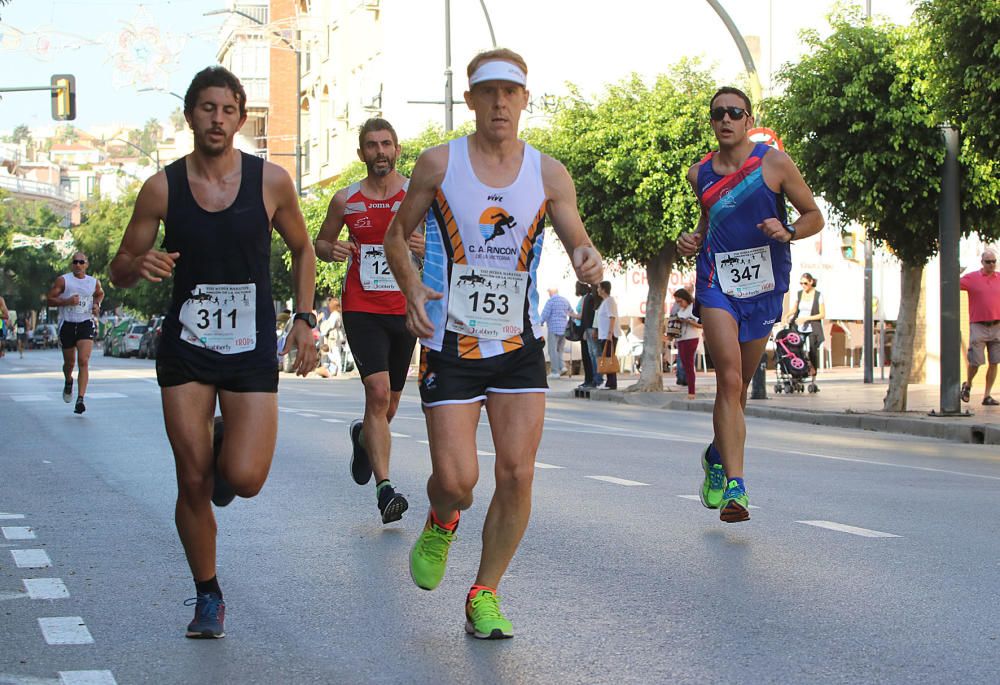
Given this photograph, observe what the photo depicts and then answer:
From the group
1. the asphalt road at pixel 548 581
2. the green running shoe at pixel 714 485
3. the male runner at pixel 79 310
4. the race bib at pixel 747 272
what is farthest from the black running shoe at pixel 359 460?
the male runner at pixel 79 310

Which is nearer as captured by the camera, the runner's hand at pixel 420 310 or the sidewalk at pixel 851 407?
the runner's hand at pixel 420 310

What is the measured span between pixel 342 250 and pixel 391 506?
141cm

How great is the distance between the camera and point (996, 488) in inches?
433

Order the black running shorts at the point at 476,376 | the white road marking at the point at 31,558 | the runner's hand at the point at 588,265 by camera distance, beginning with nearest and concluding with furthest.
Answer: the runner's hand at the point at 588,265 → the black running shorts at the point at 476,376 → the white road marking at the point at 31,558

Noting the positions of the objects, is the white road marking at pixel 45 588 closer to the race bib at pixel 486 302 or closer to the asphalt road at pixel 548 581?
the asphalt road at pixel 548 581

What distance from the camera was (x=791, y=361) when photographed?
25516mm

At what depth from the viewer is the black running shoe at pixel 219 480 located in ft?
19.1

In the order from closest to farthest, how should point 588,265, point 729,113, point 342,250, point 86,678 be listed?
point 86,678 → point 588,265 → point 729,113 → point 342,250

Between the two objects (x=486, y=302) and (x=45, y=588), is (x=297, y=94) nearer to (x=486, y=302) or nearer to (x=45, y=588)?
(x=45, y=588)

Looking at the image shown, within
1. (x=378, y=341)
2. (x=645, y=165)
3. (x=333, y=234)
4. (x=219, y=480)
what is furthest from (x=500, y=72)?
(x=645, y=165)

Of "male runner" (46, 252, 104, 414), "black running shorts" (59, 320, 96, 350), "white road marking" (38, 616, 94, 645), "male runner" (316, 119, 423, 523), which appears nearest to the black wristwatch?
"white road marking" (38, 616, 94, 645)

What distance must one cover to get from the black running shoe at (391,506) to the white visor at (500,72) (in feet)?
10.9

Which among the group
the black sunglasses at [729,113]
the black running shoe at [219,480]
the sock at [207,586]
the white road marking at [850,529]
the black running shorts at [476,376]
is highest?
the black sunglasses at [729,113]

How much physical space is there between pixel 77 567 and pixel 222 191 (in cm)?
237
